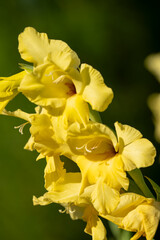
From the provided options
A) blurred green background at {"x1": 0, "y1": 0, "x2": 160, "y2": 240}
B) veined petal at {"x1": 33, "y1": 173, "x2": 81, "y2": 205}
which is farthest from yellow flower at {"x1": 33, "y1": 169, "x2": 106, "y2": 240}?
blurred green background at {"x1": 0, "y1": 0, "x2": 160, "y2": 240}

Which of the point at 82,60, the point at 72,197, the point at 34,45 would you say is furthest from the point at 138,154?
the point at 82,60

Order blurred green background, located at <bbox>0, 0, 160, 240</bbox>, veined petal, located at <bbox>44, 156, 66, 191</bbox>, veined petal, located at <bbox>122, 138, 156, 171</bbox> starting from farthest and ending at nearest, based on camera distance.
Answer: blurred green background, located at <bbox>0, 0, 160, 240</bbox> < veined petal, located at <bbox>44, 156, 66, 191</bbox> < veined petal, located at <bbox>122, 138, 156, 171</bbox>

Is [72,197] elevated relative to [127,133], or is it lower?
lower

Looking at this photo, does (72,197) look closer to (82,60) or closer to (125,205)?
(125,205)

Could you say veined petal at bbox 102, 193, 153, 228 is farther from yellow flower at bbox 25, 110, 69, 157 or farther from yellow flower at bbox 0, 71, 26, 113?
yellow flower at bbox 0, 71, 26, 113

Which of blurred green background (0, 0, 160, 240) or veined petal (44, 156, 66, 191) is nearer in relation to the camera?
veined petal (44, 156, 66, 191)

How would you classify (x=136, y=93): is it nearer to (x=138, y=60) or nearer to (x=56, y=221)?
(x=138, y=60)

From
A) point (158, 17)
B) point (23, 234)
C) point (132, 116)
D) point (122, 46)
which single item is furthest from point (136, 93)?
point (23, 234)
